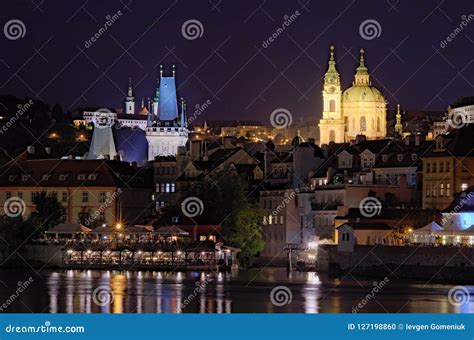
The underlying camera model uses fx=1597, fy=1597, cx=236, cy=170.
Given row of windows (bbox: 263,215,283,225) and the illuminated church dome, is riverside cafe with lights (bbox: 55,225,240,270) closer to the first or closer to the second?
row of windows (bbox: 263,215,283,225)

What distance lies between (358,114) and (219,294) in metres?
67.7

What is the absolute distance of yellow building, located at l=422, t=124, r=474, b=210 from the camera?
75188 millimetres

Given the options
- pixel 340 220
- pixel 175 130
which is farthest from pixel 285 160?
pixel 175 130

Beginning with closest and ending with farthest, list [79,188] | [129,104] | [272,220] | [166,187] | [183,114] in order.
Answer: [272,220] < [79,188] < [166,187] < [183,114] < [129,104]

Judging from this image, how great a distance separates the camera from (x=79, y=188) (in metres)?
91.4

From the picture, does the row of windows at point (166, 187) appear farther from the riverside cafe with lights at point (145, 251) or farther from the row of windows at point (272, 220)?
the riverside cafe with lights at point (145, 251)

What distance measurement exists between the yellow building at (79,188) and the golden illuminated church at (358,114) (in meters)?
31.6

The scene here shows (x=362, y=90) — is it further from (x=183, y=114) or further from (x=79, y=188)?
(x=79, y=188)

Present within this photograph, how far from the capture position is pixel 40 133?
13650 centimetres

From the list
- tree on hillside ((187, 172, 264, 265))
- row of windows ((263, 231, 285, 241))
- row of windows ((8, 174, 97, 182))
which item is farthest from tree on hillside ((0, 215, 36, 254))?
row of windows ((263, 231, 285, 241))

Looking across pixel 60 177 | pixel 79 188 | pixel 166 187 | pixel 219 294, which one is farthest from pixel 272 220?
pixel 219 294

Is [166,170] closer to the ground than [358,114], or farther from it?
closer to the ground

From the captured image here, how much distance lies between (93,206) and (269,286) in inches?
1225
